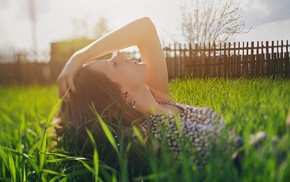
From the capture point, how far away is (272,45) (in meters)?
1.47

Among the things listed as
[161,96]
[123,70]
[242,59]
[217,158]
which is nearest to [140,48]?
[161,96]

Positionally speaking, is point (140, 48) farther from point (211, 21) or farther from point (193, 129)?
point (193, 129)

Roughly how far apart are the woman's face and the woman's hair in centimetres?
2

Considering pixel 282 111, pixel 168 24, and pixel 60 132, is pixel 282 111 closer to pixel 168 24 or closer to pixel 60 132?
pixel 168 24

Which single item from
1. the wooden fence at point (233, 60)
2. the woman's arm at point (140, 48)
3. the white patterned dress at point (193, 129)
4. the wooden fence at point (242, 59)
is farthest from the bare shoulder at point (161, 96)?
the wooden fence at point (242, 59)

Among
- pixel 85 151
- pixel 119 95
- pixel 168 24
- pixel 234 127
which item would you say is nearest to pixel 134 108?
pixel 119 95

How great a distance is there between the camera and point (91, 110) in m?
1.90

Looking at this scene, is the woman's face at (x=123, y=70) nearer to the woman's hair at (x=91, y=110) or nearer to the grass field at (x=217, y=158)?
the woman's hair at (x=91, y=110)

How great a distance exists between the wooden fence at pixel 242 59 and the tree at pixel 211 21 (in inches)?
1.5

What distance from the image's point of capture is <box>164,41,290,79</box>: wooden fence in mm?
1466

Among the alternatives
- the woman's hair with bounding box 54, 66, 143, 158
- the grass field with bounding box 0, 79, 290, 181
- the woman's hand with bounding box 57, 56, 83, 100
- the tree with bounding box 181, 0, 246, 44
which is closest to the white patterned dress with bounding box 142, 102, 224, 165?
the grass field with bounding box 0, 79, 290, 181

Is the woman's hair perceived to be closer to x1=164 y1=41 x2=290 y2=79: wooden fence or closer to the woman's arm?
the woman's arm

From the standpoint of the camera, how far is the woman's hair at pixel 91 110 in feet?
5.89

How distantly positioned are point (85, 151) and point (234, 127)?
2.93 ft
